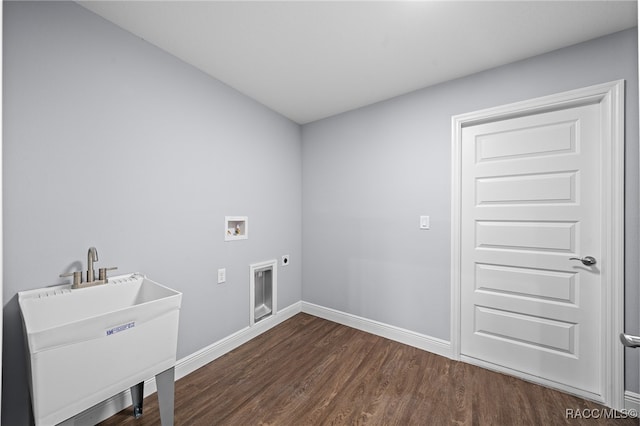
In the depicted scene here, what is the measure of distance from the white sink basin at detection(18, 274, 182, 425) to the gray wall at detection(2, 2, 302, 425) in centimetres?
15

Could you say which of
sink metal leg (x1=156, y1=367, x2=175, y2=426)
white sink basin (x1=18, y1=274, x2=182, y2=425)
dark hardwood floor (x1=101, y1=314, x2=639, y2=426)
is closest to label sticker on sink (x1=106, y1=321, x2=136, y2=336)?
white sink basin (x1=18, y1=274, x2=182, y2=425)

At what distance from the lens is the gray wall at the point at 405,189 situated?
1.78 meters

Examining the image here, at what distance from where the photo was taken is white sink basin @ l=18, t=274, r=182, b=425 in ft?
3.66

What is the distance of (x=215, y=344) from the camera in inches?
91.5

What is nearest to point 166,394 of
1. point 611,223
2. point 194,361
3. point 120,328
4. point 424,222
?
point 120,328

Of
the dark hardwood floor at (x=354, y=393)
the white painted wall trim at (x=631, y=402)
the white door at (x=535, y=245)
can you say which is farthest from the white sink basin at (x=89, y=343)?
the white painted wall trim at (x=631, y=402)

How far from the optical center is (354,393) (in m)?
1.92

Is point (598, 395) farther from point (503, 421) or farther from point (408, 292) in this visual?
point (408, 292)

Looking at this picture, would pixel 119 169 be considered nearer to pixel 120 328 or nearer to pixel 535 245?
pixel 120 328

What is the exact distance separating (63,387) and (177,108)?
1789 mm

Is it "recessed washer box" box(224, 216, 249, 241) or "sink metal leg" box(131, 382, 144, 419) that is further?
"recessed washer box" box(224, 216, 249, 241)

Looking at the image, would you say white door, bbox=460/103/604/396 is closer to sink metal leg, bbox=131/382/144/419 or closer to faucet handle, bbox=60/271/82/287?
sink metal leg, bbox=131/382/144/419

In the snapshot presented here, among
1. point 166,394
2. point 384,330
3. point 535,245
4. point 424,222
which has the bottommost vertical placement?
point 384,330

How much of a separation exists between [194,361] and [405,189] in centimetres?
234
